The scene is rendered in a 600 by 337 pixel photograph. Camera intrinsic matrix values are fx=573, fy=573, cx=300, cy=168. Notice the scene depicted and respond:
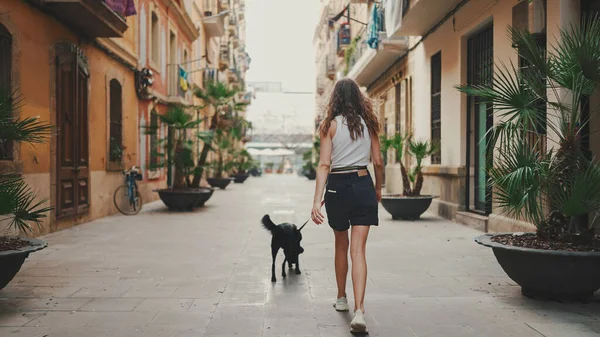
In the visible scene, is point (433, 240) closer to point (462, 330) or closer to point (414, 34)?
point (462, 330)

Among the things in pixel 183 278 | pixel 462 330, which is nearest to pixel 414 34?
pixel 183 278

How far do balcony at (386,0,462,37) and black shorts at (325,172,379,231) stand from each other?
868cm

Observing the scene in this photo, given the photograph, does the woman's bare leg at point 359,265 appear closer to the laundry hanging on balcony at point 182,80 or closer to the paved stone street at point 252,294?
the paved stone street at point 252,294

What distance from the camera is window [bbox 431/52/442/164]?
44.0 feet

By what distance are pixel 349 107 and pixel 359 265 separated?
47.1 inches

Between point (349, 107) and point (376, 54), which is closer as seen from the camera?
point (349, 107)

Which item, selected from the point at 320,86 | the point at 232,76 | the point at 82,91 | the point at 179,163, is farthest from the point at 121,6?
the point at 320,86

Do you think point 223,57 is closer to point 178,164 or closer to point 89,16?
point 178,164

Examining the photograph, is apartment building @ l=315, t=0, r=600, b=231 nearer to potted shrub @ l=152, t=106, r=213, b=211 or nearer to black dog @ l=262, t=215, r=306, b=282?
black dog @ l=262, t=215, r=306, b=282

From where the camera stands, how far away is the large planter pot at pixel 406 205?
38.4ft

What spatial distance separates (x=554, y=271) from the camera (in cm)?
464

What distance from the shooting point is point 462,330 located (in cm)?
413

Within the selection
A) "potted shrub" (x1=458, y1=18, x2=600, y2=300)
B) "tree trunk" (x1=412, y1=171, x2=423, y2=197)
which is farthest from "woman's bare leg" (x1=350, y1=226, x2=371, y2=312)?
"tree trunk" (x1=412, y1=171, x2=423, y2=197)

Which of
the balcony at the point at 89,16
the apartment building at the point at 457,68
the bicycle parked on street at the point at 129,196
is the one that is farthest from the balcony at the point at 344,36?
the balcony at the point at 89,16
